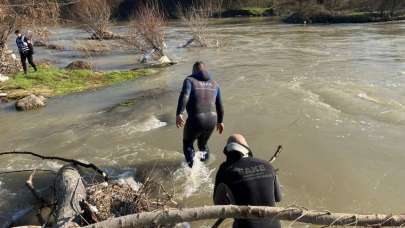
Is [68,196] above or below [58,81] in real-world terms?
above

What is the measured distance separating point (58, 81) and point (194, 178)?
36.9 feet

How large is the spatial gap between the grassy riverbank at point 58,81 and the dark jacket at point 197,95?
371 inches

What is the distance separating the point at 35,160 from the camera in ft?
31.3

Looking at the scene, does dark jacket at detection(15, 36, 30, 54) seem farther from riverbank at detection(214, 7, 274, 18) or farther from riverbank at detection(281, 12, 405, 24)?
riverbank at detection(214, 7, 274, 18)

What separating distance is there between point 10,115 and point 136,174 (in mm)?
6684

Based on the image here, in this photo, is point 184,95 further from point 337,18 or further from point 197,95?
point 337,18

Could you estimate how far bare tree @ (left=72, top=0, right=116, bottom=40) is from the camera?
112ft

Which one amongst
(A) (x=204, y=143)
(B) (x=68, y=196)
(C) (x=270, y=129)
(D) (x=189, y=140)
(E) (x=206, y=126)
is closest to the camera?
(B) (x=68, y=196)

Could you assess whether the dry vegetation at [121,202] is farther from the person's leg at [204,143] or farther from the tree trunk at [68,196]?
the person's leg at [204,143]

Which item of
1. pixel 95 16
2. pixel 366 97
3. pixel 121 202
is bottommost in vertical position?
pixel 366 97

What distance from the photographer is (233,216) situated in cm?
446

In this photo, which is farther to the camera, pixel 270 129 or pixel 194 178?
pixel 270 129

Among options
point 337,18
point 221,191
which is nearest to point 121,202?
point 221,191

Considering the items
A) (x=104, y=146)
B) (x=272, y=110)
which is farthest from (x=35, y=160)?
(x=272, y=110)
